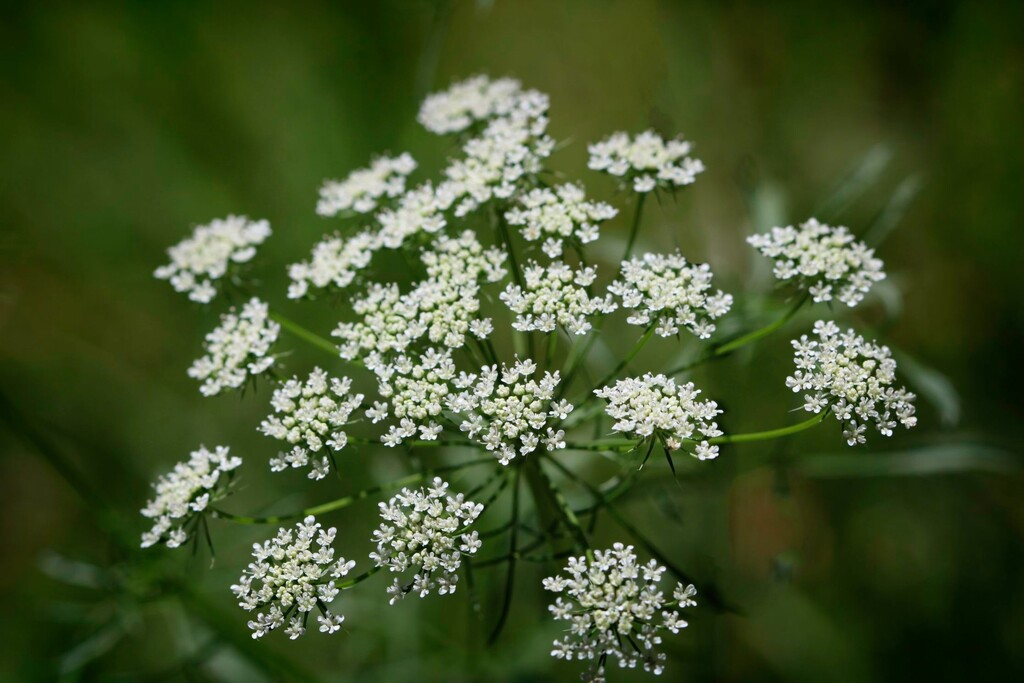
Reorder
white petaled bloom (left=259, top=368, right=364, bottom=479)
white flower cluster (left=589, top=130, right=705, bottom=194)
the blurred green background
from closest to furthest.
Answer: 1. white petaled bloom (left=259, top=368, right=364, bottom=479)
2. white flower cluster (left=589, top=130, right=705, bottom=194)
3. the blurred green background

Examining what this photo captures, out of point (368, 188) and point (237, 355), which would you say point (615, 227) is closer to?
point (368, 188)

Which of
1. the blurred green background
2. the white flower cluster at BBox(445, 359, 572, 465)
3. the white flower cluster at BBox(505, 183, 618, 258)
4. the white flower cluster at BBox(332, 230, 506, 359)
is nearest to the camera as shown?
the white flower cluster at BBox(445, 359, 572, 465)

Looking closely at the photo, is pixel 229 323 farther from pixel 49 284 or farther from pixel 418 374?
pixel 49 284

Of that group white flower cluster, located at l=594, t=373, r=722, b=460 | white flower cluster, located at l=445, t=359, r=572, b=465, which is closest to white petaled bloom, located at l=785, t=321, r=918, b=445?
white flower cluster, located at l=594, t=373, r=722, b=460

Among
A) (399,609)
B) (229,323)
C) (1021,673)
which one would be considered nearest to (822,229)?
(229,323)

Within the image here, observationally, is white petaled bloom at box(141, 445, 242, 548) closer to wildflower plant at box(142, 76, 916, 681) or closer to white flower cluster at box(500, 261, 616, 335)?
wildflower plant at box(142, 76, 916, 681)

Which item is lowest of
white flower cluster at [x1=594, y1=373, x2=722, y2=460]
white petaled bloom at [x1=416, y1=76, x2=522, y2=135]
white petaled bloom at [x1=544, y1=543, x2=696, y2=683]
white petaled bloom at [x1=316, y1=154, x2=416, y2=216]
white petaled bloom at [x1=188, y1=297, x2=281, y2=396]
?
white petaled bloom at [x1=544, y1=543, x2=696, y2=683]

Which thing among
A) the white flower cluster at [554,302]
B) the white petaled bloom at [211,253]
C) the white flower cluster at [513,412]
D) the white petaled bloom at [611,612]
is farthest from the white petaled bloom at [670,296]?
the white petaled bloom at [211,253]
